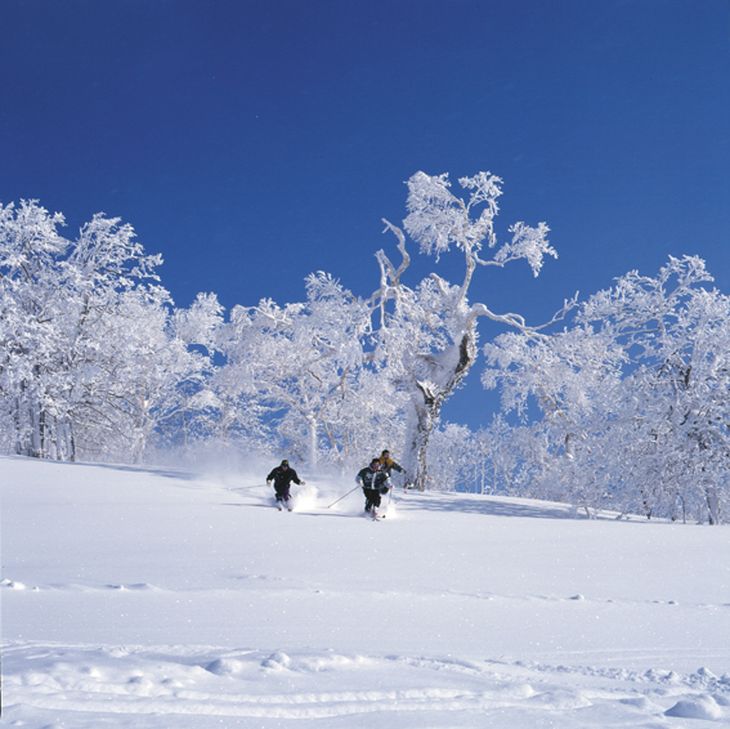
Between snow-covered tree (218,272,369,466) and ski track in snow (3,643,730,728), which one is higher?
snow-covered tree (218,272,369,466)

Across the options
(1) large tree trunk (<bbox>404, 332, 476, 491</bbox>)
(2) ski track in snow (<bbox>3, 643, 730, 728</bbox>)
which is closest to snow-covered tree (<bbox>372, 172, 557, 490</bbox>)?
(1) large tree trunk (<bbox>404, 332, 476, 491</bbox>)

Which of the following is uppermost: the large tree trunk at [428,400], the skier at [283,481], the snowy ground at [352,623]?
the large tree trunk at [428,400]

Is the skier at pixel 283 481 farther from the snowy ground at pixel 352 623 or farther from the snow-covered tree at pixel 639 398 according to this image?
the snow-covered tree at pixel 639 398

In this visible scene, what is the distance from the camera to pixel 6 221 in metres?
25.1

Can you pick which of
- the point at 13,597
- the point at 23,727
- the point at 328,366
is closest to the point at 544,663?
the point at 23,727

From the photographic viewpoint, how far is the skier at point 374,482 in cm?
1575

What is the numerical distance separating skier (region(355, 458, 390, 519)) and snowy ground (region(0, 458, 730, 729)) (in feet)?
6.21

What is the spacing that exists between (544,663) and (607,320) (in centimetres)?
2217

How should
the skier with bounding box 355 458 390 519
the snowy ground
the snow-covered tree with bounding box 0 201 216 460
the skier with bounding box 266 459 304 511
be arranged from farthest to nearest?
the snow-covered tree with bounding box 0 201 216 460 → the skier with bounding box 266 459 304 511 → the skier with bounding box 355 458 390 519 → the snowy ground

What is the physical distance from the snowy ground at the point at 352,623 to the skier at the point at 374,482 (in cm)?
189

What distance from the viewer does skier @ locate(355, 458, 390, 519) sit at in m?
15.8

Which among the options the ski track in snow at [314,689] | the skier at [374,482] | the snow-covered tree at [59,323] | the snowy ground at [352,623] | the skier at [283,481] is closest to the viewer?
the ski track in snow at [314,689]

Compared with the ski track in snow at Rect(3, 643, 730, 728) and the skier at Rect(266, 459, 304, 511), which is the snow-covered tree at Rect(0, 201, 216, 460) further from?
the ski track in snow at Rect(3, 643, 730, 728)

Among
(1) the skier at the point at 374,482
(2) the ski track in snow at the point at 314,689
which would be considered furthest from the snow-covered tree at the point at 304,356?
(2) the ski track in snow at the point at 314,689
